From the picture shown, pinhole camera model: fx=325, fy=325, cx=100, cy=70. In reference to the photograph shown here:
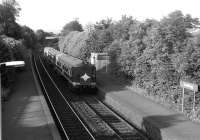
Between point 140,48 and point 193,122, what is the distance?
1028 centimetres

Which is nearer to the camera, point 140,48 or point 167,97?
point 167,97

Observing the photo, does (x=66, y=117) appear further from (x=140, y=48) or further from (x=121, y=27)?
(x=121, y=27)

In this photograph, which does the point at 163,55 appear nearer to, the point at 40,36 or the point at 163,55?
the point at 163,55

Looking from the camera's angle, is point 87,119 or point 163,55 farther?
point 163,55

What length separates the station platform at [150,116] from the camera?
47.9ft

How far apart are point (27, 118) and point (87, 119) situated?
3.52m

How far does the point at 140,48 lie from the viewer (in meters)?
25.5

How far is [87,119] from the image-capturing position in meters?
19.2

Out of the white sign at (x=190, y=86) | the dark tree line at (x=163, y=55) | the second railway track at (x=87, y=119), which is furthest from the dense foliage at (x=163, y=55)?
the second railway track at (x=87, y=119)

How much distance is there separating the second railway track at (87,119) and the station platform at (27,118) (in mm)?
951

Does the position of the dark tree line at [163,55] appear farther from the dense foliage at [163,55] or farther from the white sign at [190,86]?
the white sign at [190,86]

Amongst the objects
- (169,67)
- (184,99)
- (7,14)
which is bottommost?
(184,99)

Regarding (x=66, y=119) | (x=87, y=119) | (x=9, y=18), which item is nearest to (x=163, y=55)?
(x=87, y=119)

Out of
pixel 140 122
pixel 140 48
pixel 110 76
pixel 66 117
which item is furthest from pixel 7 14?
pixel 140 122
